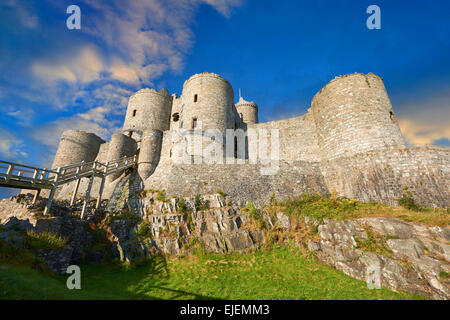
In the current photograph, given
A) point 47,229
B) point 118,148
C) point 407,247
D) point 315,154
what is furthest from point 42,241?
point 315,154

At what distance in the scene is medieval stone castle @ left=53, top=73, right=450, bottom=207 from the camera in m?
13.4

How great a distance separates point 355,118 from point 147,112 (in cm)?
2392

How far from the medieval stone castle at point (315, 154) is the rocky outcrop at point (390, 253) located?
4.45 meters

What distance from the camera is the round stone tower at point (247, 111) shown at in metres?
36.9

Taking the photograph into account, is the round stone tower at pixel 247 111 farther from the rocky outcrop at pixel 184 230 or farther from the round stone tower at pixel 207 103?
the rocky outcrop at pixel 184 230

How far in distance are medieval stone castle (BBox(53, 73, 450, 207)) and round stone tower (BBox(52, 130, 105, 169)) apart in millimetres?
5650

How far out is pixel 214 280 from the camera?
8.93 metres

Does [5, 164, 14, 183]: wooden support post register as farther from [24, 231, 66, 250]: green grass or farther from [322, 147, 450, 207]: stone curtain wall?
[322, 147, 450, 207]: stone curtain wall

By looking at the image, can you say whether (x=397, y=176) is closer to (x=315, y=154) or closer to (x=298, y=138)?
(x=315, y=154)

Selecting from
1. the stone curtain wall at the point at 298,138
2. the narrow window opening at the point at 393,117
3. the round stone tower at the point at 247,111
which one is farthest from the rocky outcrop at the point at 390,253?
the round stone tower at the point at 247,111

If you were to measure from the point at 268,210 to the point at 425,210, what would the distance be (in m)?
8.99

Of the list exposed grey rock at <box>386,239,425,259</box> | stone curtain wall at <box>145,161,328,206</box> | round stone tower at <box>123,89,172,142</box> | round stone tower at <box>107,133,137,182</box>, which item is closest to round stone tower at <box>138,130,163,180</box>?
stone curtain wall at <box>145,161,328,206</box>

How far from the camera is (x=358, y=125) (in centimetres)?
1631
